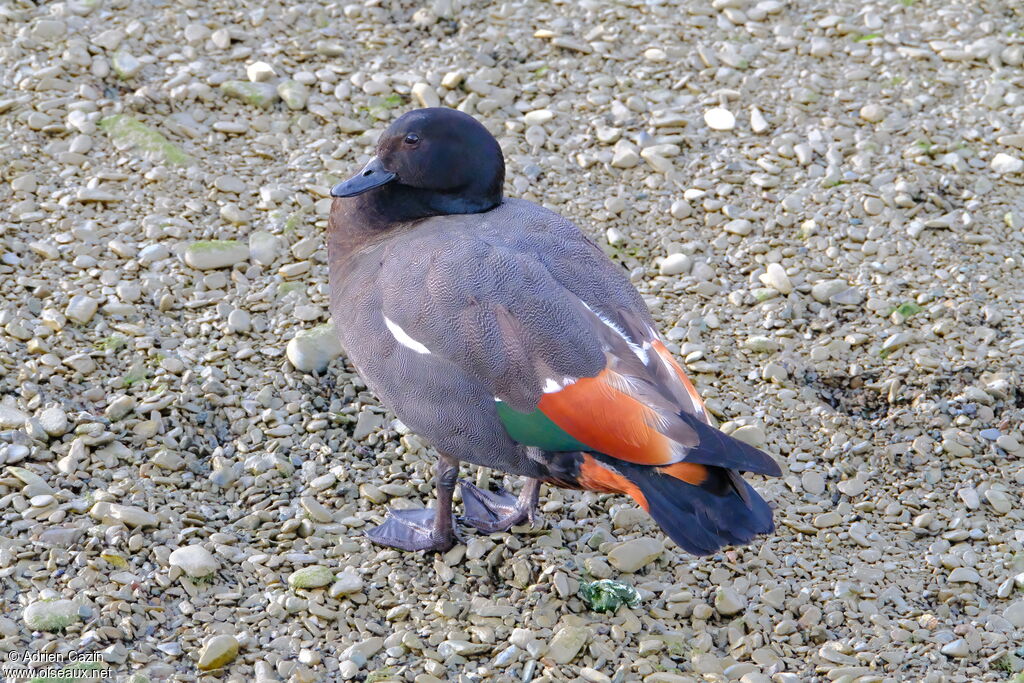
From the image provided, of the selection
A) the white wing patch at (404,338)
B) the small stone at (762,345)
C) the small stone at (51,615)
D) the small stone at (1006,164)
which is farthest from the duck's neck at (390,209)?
the small stone at (1006,164)

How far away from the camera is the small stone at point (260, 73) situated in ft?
21.1

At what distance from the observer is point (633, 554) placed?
172 inches

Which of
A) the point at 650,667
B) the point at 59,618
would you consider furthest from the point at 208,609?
the point at 650,667

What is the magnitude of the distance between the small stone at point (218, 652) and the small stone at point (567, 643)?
1.06m

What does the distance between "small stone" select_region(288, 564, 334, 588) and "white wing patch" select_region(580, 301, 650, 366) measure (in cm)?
134

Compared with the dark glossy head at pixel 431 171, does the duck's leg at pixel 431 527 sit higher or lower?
lower

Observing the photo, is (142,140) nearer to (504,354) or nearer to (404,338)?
(404,338)

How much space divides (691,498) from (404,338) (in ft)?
3.68

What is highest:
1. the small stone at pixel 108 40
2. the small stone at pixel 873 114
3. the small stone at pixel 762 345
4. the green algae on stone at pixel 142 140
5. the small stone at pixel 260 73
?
the small stone at pixel 108 40

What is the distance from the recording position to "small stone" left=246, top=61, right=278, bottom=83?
6.43 m

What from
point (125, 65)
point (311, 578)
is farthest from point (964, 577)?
point (125, 65)

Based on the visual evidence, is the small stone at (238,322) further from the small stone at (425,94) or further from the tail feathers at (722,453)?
the tail feathers at (722,453)

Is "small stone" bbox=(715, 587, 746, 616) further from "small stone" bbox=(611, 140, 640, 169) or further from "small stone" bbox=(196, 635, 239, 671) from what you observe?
"small stone" bbox=(611, 140, 640, 169)

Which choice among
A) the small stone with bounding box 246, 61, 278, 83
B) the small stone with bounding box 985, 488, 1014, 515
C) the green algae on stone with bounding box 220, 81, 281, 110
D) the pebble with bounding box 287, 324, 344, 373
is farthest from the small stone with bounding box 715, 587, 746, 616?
the small stone with bounding box 246, 61, 278, 83
